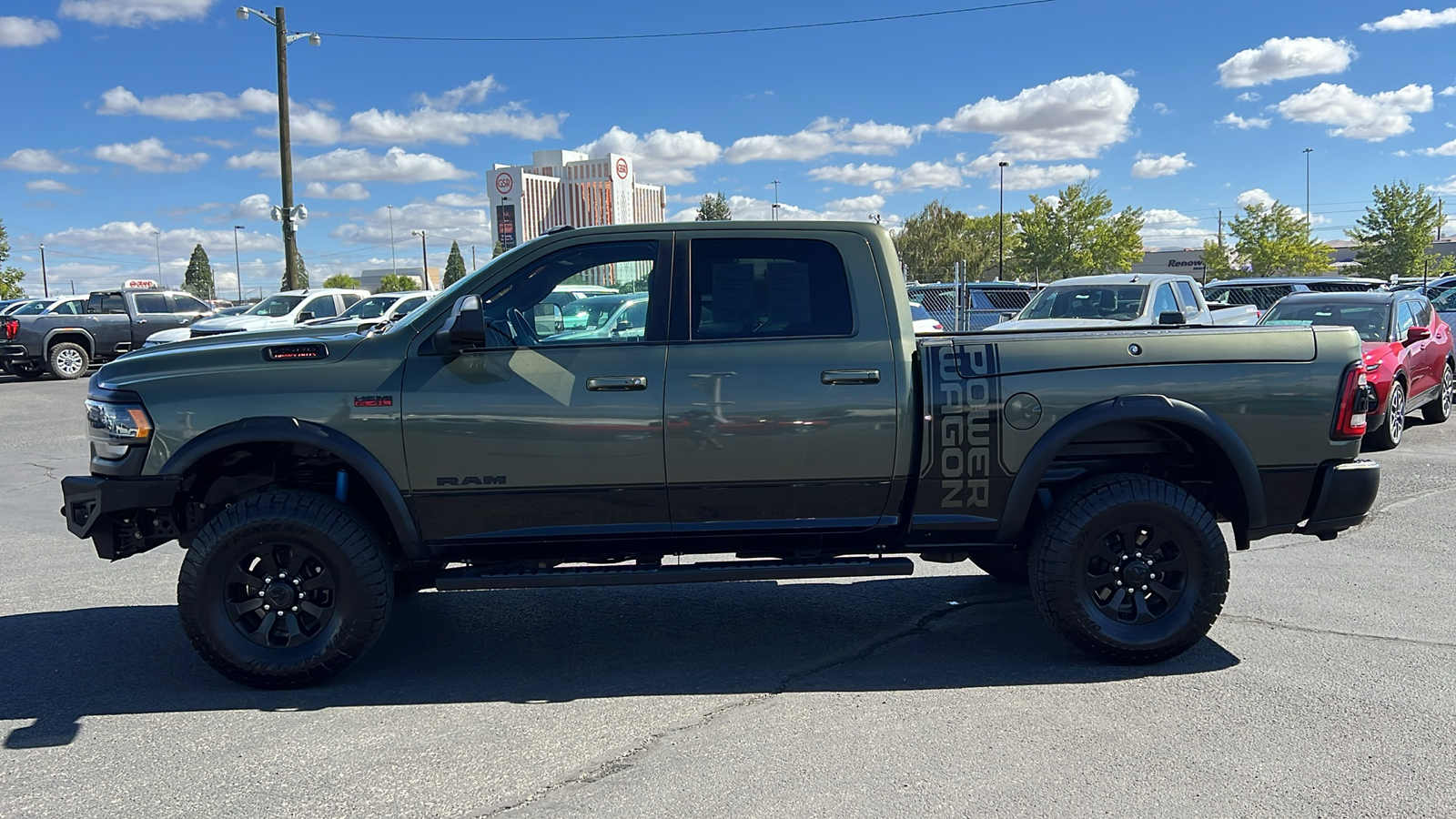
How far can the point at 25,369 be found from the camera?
2100cm

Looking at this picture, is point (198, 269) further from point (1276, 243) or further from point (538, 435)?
point (538, 435)

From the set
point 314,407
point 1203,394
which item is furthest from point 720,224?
point 1203,394

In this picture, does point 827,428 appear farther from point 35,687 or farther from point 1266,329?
point 35,687

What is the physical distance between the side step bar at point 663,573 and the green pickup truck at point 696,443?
14 millimetres

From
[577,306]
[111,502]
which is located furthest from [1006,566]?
[111,502]

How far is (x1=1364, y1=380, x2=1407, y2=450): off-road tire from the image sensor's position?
32.6ft

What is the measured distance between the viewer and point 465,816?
3.30m

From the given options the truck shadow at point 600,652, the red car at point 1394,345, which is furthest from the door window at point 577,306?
the red car at point 1394,345

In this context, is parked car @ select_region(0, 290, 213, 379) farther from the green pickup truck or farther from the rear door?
the rear door

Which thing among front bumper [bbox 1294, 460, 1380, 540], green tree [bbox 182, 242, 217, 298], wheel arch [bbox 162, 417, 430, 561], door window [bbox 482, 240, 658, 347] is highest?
green tree [bbox 182, 242, 217, 298]

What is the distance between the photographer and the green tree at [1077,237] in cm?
5656

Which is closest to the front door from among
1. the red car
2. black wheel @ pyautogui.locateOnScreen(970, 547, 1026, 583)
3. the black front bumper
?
the black front bumper

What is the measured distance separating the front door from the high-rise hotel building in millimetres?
71022

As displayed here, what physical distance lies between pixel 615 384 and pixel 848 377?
0.98m
